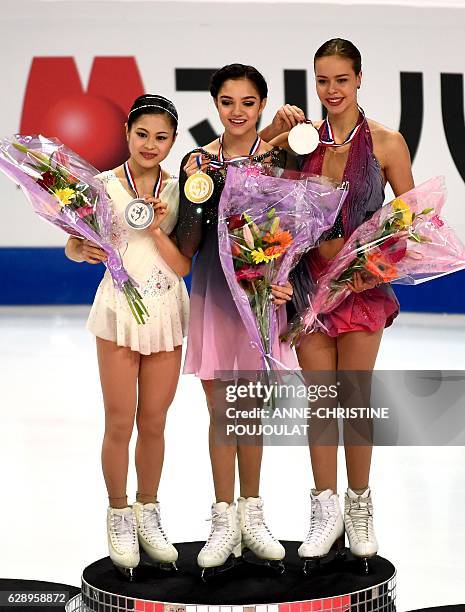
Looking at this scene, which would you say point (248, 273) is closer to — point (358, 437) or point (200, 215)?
point (200, 215)

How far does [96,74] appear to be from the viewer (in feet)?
33.9

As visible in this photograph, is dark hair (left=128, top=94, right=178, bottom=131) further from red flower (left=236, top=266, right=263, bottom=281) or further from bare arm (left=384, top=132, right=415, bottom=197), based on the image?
bare arm (left=384, top=132, right=415, bottom=197)

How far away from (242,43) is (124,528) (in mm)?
7861

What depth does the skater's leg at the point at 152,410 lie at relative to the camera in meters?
3.08

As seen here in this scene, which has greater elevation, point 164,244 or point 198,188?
point 198,188

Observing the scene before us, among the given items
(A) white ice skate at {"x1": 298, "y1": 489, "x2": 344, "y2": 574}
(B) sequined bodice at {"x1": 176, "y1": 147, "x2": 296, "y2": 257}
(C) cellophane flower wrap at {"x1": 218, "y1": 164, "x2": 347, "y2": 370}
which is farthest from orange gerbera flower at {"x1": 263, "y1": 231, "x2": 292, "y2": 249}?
(A) white ice skate at {"x1": 298, "y1": 489, "x2": 344, "y2": 574}

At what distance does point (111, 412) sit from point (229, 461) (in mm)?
351

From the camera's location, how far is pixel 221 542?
302cm

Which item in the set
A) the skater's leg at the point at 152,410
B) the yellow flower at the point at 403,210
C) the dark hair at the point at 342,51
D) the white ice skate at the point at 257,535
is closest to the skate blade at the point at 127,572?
the skater's leg at the point at 152,410

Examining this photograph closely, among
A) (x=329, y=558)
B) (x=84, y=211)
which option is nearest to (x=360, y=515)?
(x=329, y=558)

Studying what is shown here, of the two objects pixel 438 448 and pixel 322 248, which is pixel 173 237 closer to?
pixel 322 248

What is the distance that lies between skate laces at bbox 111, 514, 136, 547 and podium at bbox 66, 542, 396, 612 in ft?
0.28

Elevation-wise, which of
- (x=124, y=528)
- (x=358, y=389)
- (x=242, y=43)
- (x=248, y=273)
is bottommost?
(x=124, y=528)

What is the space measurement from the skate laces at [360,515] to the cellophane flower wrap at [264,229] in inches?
19.8
